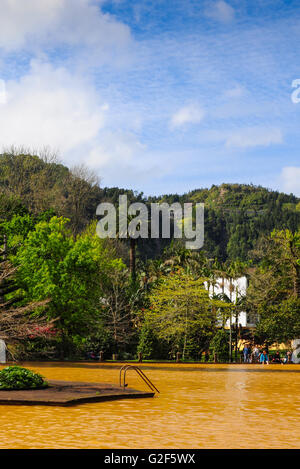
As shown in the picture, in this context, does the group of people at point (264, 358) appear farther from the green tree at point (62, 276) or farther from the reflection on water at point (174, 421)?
the reflection on water at point (174, 421)

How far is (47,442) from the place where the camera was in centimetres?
1341

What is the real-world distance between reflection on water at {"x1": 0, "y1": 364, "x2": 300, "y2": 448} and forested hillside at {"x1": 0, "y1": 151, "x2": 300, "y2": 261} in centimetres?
2767

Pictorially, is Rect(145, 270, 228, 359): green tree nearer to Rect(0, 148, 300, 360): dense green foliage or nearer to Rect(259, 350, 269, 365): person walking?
Rect(0, 148, 300, 360): dense green foliage

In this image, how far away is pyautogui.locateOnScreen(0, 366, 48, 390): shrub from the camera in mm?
22141

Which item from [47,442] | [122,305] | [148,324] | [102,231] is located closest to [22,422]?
[47,442]

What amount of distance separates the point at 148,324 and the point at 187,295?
422 centimetres

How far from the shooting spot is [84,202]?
3076 inches

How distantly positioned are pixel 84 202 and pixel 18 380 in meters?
56.5

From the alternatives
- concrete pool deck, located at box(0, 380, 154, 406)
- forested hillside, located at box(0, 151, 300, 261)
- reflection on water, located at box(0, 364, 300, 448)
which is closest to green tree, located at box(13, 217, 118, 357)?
forested hillside, located at box(0, 151, 300, 261)

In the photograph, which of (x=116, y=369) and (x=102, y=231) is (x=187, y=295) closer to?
(x=116, y=369)

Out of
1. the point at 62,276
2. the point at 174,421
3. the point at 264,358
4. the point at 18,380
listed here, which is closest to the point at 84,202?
the point at 62,276

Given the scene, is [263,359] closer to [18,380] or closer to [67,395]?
[18,380]

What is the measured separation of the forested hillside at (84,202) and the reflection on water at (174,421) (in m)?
27.7
